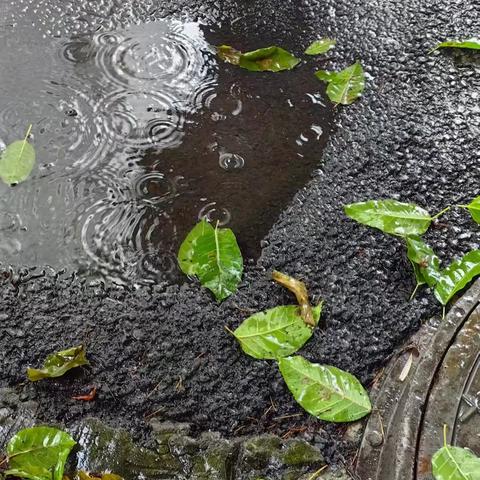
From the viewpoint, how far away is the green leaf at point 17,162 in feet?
7.46

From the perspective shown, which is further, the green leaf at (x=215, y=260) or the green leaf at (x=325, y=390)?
the green leaf at (x=215, y=260)

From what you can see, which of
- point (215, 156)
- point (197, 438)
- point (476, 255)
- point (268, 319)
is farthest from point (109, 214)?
point (476, 255)

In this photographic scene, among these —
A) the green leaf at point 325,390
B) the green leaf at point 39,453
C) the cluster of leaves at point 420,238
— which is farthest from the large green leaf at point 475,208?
the green leaf at point 39,453

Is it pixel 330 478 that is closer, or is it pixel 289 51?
pixel 330 478

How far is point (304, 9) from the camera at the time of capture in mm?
2865

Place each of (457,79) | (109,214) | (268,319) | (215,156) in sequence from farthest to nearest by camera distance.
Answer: (457,79) < (215,156) < (109,214) < (268,319)

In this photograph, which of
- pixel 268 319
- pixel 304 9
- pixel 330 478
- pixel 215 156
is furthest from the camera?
pixel 304 9

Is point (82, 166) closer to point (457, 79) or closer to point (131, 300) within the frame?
point (131, 300)

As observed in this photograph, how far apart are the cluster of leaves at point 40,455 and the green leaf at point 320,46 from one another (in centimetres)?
188

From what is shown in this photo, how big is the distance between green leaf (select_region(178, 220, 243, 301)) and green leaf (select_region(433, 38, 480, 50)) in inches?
54.2

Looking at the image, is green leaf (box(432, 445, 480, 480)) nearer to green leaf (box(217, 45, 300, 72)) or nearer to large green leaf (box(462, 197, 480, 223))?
large green leaf (box(462, 197, 480, 223))

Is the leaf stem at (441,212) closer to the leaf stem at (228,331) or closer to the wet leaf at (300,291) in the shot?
the wet leaf at (300,291)

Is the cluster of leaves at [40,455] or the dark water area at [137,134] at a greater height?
the dark water area at [137,134]

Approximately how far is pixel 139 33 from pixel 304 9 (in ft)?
2.57
